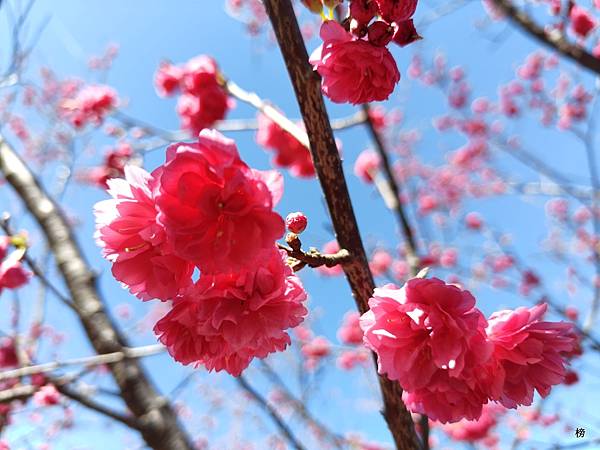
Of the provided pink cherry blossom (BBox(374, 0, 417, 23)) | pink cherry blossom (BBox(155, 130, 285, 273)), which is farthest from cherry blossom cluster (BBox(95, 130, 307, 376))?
pink cherry blossom (BBox(374, 0, 417, 23))

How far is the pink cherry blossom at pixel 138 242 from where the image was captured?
88cm

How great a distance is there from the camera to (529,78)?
Result: 23.5 ft

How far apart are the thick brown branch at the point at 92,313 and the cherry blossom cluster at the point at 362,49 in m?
1.68

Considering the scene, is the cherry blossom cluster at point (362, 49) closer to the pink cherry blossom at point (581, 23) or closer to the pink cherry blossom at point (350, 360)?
the pink cherry blossom at point (581, 23)

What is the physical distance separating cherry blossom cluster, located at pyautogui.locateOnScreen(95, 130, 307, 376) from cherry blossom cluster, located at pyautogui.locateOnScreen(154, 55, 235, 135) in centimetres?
189

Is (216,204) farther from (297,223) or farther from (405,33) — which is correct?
(405,33)

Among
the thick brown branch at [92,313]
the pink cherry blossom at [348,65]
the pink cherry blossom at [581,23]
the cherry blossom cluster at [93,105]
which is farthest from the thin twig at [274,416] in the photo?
the pink cherry blossom at [581,23]

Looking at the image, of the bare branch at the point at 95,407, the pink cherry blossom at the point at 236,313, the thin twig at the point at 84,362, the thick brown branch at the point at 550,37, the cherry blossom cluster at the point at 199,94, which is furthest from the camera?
the thick brown branch at the point at 550,37

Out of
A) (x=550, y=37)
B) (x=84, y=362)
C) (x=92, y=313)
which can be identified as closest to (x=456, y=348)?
(x=84, y=362)

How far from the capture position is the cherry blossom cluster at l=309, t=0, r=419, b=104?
3.64 ft

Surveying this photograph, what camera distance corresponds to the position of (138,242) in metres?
0.93

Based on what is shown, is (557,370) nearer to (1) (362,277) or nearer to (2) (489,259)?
(1) (362,277)

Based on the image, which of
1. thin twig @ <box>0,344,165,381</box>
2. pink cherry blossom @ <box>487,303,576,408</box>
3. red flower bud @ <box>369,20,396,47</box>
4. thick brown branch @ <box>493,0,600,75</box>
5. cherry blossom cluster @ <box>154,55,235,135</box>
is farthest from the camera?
thick brown branch @ <box>493,0,600,75</box>

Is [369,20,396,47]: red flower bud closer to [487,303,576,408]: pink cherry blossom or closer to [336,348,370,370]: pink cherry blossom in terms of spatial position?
[487,303,576,408]: pink cherry blossom
